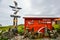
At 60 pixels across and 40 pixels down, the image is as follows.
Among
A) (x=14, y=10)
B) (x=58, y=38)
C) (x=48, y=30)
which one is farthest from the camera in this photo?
(x=14, y=10)

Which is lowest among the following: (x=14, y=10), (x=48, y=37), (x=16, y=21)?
(x=48, y=37)

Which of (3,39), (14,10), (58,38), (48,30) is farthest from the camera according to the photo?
(14,10)

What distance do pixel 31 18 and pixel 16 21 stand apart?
3.79 meters

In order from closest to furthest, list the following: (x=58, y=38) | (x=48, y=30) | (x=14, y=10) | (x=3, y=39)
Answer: (x=3, y=39) → (x=58, y=38) → (x=48, y=30) → (x=14, y=10)

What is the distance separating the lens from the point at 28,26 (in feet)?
65.6

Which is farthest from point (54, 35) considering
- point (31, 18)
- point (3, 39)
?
point (3, 39)

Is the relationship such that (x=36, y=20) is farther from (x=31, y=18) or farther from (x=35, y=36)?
(x=35, y=36)

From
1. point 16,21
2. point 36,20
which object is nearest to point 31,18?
point 36,20

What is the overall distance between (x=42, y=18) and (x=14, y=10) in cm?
458

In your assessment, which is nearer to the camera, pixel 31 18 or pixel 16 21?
pixel 31 18

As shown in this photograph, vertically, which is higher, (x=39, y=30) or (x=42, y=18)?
(x=42, y=18)

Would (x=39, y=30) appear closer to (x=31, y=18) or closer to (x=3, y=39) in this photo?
(x=31, y=18)

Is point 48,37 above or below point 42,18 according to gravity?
below

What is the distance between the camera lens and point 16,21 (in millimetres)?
23219
